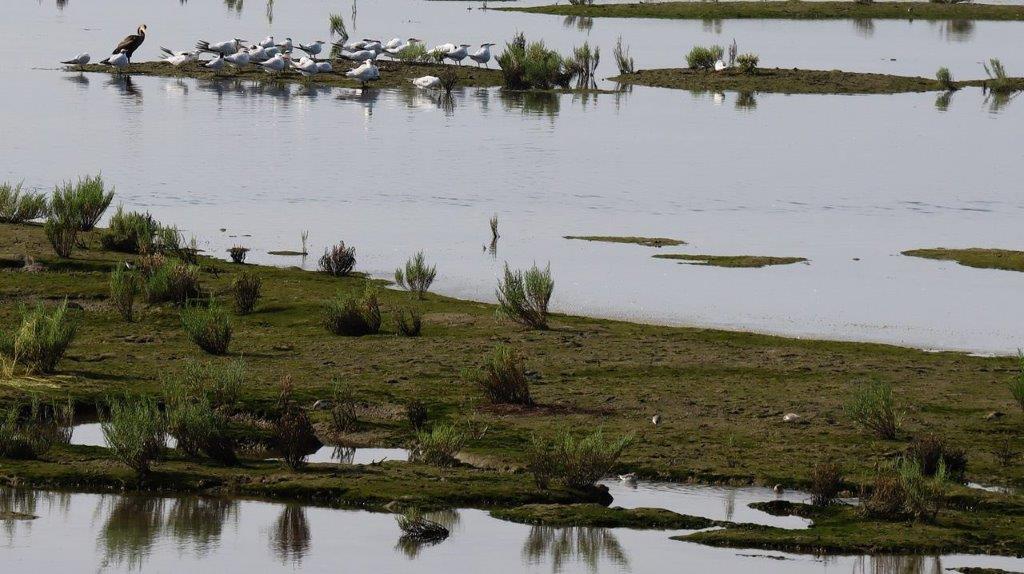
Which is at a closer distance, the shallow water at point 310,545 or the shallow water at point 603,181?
the shallow water at point 310,545

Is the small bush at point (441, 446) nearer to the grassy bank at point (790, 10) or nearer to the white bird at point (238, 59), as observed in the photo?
the white bird at point (238, 59)

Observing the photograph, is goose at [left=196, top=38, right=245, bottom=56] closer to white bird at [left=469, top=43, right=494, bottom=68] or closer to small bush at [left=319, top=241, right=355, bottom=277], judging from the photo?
white bird at [left=469, top=43, right=494, bottom=68]

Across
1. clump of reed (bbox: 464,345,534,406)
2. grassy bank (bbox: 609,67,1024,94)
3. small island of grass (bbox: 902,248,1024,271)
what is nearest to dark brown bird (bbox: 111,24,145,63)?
grassy bank (bbox: 609,67,1024,94)

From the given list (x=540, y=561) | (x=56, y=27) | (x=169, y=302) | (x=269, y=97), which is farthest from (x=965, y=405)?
(x=56, y=27)

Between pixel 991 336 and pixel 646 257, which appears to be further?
pixel 646 257

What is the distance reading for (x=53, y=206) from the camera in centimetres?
2242

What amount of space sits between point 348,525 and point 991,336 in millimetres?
10185

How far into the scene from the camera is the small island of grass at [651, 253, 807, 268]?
2392 cm

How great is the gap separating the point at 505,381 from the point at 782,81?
3841 centimetres

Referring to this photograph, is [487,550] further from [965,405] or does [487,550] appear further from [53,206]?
[53,206]

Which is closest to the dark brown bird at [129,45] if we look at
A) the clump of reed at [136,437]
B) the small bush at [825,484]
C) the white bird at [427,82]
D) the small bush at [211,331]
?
the white bird at [427,82]

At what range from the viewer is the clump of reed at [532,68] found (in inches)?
1934

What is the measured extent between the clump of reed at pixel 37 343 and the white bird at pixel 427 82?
32.7 meters

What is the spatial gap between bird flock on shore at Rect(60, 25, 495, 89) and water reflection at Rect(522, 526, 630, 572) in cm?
3672
